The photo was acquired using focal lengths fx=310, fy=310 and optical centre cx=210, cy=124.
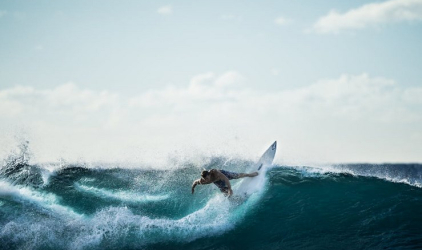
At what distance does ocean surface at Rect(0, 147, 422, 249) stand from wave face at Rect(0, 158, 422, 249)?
0.02 m

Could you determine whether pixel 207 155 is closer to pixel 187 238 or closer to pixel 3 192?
pixel 187 238

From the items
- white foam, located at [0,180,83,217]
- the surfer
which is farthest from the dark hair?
white foam, located at [0,180,83,217]

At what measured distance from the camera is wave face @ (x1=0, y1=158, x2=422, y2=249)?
7.12 meters

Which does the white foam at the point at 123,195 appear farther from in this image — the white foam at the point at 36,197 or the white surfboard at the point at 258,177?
the white surfboard at the point at 258,177

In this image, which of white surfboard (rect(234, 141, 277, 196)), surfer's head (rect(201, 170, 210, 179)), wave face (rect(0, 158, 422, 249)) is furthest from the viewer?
white surfboard (rect(234, 141, 277, 196))

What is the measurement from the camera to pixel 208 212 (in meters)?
7.97

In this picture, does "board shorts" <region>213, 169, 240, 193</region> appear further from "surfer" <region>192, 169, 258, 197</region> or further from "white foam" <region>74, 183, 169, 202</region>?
"white foam" <region>74, 183, 169, 202</region>

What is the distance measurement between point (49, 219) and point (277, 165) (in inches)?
295

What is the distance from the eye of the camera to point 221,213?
26.1 ft

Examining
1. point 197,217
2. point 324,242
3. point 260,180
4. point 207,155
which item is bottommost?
point 324,242

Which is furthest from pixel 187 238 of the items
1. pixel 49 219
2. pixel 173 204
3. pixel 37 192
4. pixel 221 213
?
pixel 37 192

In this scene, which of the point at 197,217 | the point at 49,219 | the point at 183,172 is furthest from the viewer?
the point at 183,172

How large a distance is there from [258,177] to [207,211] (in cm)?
223

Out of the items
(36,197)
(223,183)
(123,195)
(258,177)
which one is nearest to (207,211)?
(223,183)
